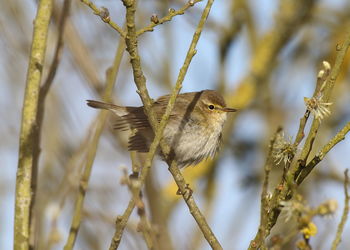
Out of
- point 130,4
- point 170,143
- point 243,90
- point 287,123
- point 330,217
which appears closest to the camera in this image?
point 330,217

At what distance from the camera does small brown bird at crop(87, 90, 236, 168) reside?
4227 millimetres

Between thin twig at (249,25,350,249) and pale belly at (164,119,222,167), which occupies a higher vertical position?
pale belly at (164,119,222,167)

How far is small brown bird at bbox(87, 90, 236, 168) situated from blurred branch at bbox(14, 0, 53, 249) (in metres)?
1.38

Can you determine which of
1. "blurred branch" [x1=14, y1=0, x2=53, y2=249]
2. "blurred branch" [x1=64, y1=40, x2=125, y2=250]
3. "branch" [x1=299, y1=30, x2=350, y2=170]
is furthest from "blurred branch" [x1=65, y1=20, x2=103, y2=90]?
"branch" [x1=299, y1=30, x2=350, y2=170]

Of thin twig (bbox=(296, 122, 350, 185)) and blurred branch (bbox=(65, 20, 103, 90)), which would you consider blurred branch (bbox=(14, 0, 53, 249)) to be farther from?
blurred branch (bbox=(65, 20, 103, 90))

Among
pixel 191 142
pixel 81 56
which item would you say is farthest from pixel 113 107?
pixel 191 142

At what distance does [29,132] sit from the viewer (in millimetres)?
2652

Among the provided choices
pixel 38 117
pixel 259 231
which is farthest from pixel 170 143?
pixel 259 231

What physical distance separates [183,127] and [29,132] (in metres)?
1.84

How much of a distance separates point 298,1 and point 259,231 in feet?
16.2

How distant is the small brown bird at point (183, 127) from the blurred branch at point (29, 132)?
138 cm

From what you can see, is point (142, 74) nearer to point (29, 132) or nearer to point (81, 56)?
point (29, 132)

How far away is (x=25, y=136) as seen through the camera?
265cm

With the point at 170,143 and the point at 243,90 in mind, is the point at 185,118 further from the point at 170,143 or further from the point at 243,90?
the point at 243,90
